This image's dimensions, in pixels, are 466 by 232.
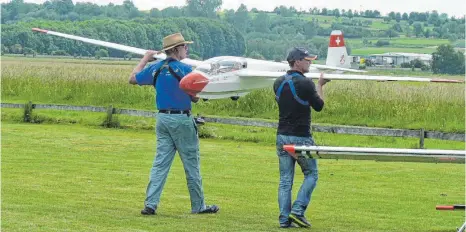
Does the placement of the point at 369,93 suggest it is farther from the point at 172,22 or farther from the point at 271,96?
the point at 172,22

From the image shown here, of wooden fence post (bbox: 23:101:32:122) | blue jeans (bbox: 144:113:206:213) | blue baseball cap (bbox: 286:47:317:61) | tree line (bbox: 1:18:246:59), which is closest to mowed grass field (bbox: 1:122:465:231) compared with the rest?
blue jeans (bbox: 144:113:206:213)

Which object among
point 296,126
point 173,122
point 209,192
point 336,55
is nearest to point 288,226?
point 296,126

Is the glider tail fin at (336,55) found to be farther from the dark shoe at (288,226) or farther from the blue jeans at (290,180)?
the dark shoe at (288,226)

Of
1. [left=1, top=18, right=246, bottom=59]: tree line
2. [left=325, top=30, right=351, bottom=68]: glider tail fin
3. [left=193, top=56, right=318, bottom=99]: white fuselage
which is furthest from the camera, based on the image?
[left=1, top=18, right=246, bottom=59]: tree line

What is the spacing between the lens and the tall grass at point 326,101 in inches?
1189

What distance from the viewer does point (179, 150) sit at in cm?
1234

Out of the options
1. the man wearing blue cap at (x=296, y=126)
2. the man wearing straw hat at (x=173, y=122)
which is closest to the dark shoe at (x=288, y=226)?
the man wearing blue cap at (x=296, y=126)

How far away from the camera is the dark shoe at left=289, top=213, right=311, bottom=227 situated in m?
11.5

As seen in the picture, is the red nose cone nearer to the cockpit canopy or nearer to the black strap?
the black strap

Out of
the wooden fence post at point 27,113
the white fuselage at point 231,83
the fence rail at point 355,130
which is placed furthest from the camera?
the white fuselage at point 231,83

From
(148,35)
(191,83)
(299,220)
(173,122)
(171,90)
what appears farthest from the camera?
(148,35)

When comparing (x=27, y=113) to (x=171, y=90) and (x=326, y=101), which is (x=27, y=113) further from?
(x=171, y=90)

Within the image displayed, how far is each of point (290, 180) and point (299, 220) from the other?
19.4 inches

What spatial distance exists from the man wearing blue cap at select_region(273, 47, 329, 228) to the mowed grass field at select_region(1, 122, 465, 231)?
302mm
